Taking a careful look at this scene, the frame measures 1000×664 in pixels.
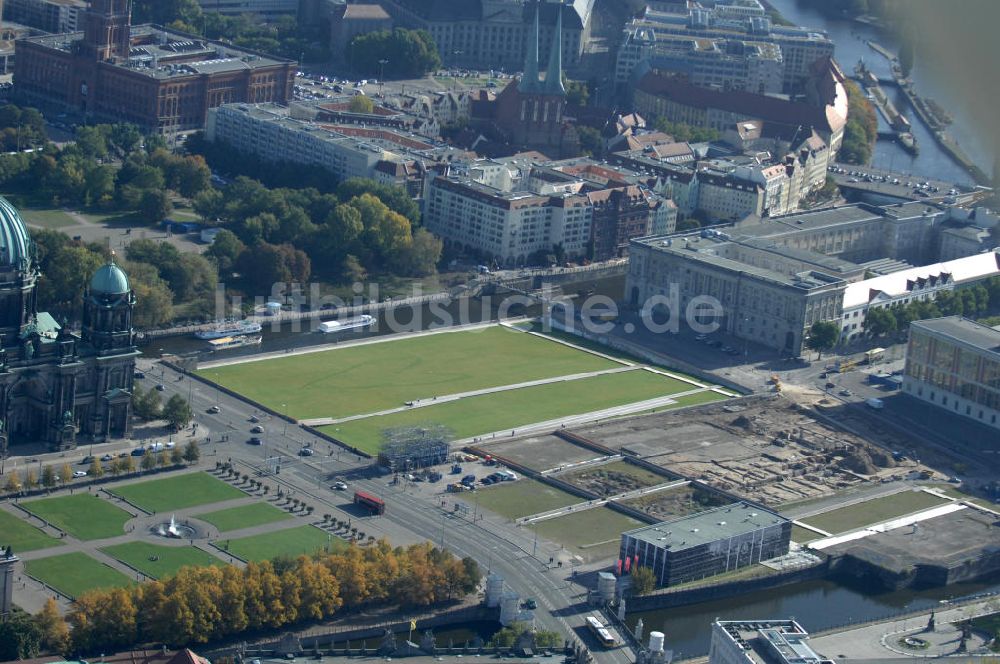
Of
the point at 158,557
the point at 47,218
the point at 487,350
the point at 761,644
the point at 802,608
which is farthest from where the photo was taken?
the point at 47,218

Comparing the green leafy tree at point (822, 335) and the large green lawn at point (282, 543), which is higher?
the green leafy tree at point (822, 335)

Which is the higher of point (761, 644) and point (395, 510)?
point (761, 644)

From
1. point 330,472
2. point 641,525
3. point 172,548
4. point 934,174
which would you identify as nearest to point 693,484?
point 641,525

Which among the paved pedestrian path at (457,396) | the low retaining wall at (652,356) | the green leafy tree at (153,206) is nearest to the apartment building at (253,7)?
the green leafy tree at (153,206)

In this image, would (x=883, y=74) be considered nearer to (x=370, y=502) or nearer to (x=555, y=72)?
(x=555, y=72)

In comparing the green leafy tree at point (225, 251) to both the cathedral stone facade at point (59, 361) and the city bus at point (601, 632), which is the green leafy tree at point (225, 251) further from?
the city bus at point (601, 632)

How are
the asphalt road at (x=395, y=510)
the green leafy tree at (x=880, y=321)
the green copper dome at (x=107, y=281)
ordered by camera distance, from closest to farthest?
the asphalt road at (x=395, y=510) → the green copper dome at (x=107, y=281) → the green leafy tree at (x=880, y=321)

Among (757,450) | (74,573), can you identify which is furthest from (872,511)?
(74,573)
